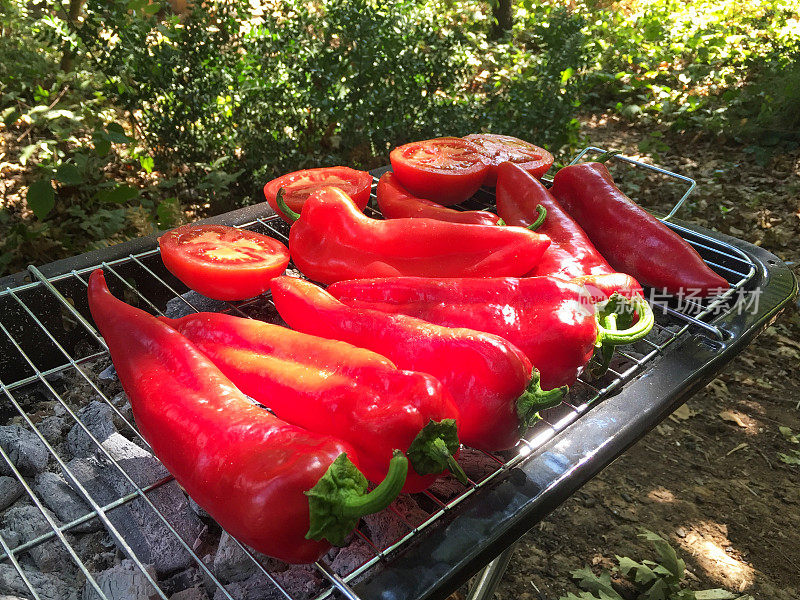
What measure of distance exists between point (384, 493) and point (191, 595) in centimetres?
63

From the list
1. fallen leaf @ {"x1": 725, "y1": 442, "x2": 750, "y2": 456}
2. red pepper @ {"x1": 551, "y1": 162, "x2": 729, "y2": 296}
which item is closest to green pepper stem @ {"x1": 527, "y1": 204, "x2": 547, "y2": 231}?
red pepper @ {"x1": 551, "y1": 162, "x2": 729, "y2": 296}

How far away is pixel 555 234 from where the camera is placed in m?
2.35

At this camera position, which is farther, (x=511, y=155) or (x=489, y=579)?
(x=511, y=155)

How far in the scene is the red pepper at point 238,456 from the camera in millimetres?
1202

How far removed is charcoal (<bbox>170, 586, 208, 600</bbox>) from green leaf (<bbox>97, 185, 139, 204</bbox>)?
2.75 meters

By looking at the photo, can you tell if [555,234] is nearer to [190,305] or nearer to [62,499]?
[190,305]

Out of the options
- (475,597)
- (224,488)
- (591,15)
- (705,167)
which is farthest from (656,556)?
(591,15)

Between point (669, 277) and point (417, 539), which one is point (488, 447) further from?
point (669, 277)

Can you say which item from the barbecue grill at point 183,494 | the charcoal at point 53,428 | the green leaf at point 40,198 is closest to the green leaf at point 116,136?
the green leaf at point 40,198

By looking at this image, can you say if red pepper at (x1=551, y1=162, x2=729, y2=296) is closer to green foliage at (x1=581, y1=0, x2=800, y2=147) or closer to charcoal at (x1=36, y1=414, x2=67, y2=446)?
charcoal at (x1=36, y1=414, x2=67, y2=446)

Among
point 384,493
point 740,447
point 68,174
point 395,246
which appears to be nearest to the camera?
point 384,493

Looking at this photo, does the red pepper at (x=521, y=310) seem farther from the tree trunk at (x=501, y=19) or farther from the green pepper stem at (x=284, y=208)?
the tree trunk at (x=501, y=19)

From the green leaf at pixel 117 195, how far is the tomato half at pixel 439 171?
5.78ft

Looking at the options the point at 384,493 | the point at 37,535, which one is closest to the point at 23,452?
the point at 37,535
